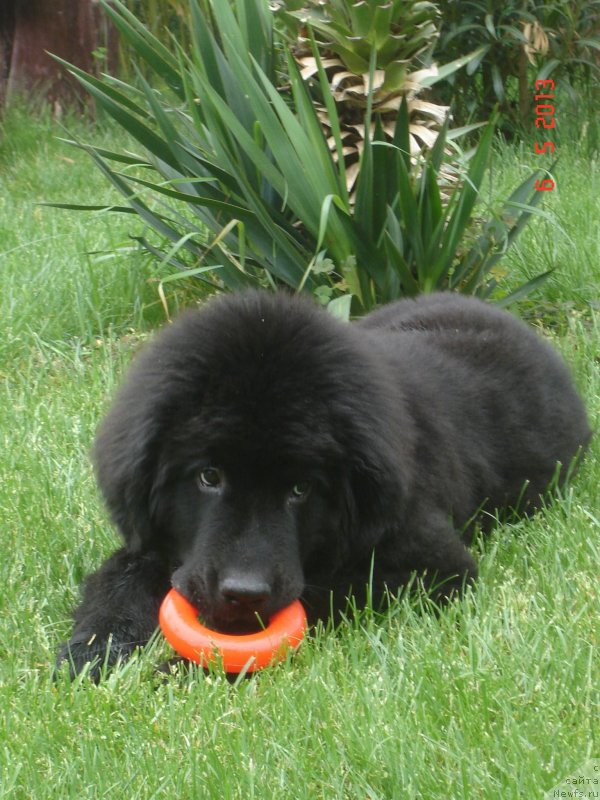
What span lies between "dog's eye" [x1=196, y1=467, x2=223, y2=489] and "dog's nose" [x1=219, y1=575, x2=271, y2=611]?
0.90ft

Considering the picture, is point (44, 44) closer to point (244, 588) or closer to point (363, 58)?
point (363, 58)

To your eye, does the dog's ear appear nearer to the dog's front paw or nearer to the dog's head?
the dog's head

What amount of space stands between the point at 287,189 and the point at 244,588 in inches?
106

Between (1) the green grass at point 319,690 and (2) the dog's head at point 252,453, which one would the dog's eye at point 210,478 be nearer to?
(2) the dog's head at point 252,453

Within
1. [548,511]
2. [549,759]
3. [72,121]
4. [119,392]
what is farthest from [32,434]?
[72,121]

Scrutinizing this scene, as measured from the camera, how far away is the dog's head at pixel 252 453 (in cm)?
281

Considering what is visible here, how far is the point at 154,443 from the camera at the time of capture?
295cm

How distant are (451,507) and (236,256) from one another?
2.25 m

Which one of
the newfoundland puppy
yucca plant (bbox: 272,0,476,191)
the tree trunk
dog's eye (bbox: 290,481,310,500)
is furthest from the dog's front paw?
the tree trunk

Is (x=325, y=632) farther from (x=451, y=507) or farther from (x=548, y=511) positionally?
(x=548, y=511)

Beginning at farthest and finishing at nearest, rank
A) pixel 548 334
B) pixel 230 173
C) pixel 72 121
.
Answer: pixel 72 121, pixel 548 334, pixel 230 173

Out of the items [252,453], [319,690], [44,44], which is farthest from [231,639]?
[44,44]

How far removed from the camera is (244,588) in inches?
106

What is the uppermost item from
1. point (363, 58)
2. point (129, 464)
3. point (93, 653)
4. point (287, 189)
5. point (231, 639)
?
point (363, 58)
